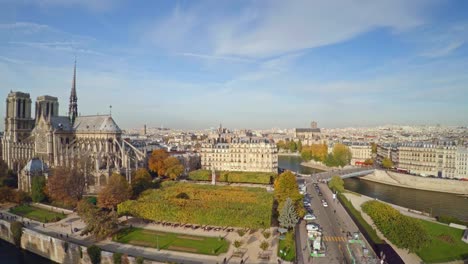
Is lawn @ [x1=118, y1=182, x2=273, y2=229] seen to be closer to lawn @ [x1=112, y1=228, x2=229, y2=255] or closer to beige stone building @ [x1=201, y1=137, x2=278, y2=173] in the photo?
lawn @ [x1=112, y1=228, x2=229, y2=255]

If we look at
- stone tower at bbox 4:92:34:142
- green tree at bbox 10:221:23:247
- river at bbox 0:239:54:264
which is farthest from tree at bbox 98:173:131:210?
stone tower at bbox 4:92:34:142

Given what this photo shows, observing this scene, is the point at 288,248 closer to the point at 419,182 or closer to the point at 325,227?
the point at 325,227

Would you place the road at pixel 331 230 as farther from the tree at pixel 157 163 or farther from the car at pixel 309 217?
the tree at pixel 157 163

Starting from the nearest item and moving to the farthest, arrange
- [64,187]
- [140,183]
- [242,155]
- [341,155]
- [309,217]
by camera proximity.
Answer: [309,217], [64,187], [140,183], [242,155], [341,155]

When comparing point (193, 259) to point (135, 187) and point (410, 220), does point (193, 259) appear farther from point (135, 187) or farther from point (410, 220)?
point (135, 187)

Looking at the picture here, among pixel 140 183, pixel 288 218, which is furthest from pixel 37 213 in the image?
pixel 288 218

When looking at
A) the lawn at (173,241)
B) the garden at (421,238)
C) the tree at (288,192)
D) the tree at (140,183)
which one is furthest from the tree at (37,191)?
the garden at (421,238)

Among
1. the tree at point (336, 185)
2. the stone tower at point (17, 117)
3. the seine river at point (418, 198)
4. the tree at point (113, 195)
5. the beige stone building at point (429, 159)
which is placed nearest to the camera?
the tree at point (113, 195)

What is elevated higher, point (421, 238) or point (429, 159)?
point (429, 159)

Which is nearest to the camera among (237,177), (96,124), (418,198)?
(418,198)
